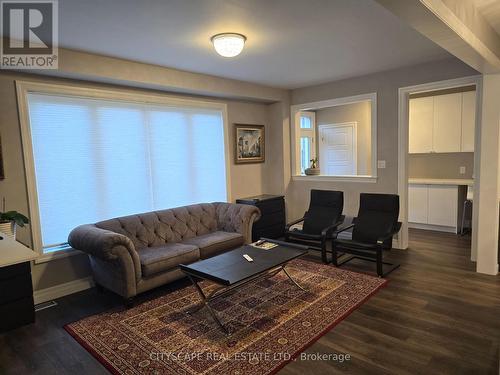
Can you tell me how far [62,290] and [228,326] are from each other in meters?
2.01

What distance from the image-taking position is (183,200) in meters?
4.66

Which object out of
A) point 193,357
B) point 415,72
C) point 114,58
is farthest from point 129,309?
point 415,72

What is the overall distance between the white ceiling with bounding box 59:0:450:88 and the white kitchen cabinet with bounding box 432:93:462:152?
172cm

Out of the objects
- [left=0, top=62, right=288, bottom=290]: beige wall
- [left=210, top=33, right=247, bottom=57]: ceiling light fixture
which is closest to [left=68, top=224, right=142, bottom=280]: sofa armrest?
[left=0, top=62, right=288, bottom=290]: beige wall

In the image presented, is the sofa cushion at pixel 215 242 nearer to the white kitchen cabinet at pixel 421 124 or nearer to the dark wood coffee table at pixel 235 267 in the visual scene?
the dark wood coffee table at pixel 235 267

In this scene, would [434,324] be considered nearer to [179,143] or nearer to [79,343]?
[79,343]

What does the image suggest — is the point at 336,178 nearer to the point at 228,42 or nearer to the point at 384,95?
the point at 384,95

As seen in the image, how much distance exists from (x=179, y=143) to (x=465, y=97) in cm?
465

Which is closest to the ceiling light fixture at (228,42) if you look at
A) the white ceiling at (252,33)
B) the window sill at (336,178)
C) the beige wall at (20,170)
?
the white ceiling at (252,33)

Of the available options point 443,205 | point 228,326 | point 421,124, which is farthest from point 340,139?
point 228,326

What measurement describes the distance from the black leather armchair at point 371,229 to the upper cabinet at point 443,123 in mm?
2193

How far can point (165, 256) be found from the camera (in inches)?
131

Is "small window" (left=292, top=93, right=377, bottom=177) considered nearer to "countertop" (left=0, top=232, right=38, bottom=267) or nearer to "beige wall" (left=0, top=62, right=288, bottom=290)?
"beige wall" (left=0, top=62, right=288, bottom=290)

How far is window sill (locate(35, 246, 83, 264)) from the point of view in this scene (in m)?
3.33
